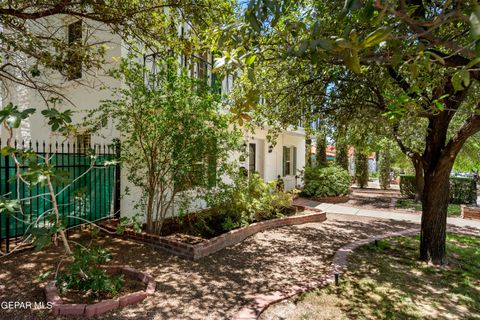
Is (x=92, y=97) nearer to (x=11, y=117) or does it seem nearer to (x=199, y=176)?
(x=199, y=176)

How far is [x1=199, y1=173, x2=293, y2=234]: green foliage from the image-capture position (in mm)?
7179

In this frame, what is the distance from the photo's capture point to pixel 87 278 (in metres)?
3.85

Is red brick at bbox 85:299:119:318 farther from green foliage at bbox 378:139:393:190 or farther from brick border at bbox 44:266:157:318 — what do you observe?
green foliage at bbox 378:139:393:190

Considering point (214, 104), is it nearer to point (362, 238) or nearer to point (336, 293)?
point (336, 293)

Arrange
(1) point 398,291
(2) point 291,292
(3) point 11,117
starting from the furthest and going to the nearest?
(1) point 398,291, (2) point 291,292, (3) point 11,117

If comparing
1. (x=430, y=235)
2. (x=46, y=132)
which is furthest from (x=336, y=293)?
(x=46, y=132)

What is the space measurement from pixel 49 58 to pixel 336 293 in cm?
639

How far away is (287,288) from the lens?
451 cm

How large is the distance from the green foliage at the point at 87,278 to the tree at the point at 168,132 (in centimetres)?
261

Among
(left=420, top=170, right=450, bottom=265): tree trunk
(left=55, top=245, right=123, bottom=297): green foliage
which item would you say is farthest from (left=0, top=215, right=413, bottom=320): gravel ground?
(left=420, top=170, right=450, bottom=265): tree trunk

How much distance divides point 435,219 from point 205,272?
4594 millimetres

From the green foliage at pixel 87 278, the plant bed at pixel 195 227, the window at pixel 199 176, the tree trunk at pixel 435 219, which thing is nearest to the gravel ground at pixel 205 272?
the green foliage at pixel 87 278

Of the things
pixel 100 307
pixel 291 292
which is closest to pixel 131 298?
pixel 100 307

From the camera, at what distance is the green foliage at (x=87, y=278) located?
12.2 feet
